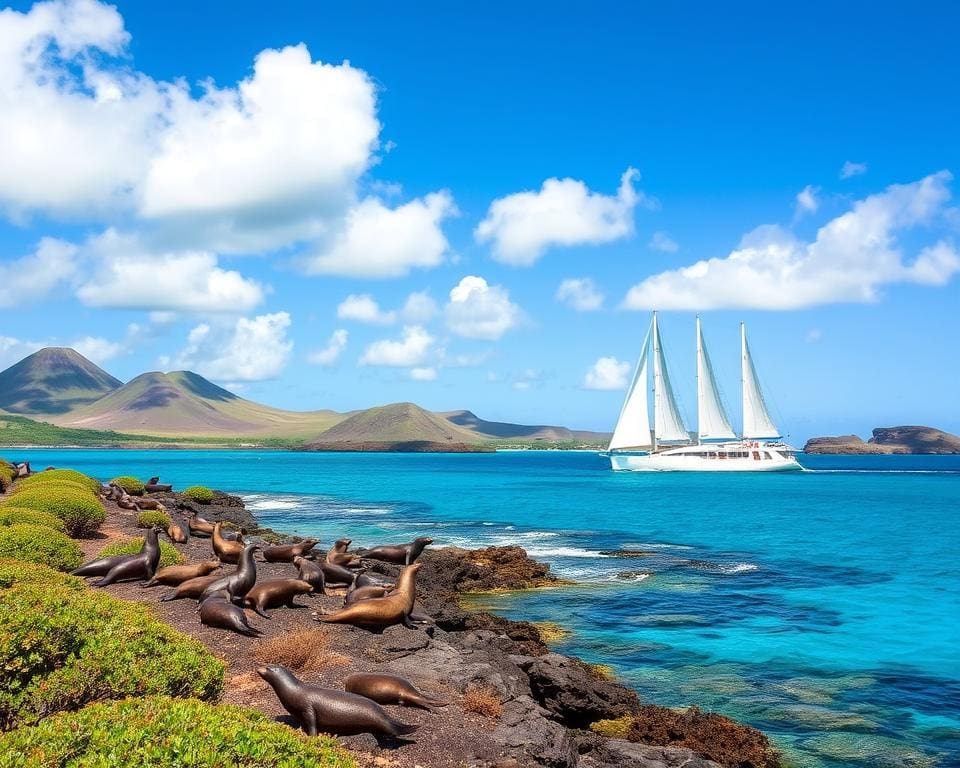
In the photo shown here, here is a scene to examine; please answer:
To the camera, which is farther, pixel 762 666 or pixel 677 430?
pixel 677 430

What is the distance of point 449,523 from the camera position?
46.9 meters

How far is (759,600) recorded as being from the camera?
974 inches

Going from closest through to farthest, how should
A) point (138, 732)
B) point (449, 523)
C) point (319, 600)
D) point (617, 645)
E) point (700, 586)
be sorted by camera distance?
point (138, 732), point (319, 600), point (617, 645), point (700, 586), point (449, 523)

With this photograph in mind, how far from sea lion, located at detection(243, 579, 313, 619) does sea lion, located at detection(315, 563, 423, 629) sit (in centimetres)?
132

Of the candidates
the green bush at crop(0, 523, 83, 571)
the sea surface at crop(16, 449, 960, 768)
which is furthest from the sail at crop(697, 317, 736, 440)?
the green bush at crop(0, 523, 83, 571)

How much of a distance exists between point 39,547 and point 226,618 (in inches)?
232

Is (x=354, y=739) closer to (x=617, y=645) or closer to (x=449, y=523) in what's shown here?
(x=617, y=645)

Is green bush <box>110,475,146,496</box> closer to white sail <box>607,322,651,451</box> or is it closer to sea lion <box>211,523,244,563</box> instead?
sea lion <box>211,523,244,563</box>

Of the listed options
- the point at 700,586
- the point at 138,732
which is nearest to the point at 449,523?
the point at 700,586

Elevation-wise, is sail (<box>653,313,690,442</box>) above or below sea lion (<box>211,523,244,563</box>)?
above

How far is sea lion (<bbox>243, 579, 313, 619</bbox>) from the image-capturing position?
15289mm

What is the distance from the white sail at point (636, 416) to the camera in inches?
3809

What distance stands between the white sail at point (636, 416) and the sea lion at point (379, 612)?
83.6m

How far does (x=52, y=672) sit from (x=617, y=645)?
13.9 meters
